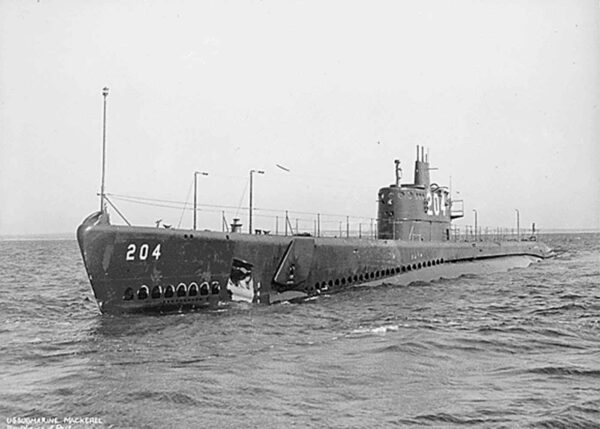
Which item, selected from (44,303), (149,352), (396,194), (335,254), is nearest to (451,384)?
(149,352)

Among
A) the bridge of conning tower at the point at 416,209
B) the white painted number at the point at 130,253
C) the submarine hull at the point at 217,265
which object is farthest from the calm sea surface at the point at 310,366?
the bridge of conning tower at the point at 416,209

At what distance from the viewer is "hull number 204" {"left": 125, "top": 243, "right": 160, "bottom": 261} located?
16172 mm

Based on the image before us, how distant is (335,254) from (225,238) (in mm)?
5587

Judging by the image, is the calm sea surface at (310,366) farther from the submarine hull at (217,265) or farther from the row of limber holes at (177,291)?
the submarine hull at (217,265)

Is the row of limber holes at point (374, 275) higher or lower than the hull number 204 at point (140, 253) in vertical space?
lower

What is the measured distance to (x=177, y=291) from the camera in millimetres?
17188

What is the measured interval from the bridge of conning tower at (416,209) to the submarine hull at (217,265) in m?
1.58

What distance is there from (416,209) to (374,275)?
230 inches

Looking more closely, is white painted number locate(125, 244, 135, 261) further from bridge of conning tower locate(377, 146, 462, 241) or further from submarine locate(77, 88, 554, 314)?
bridge of conning tower locate(377, 146, 462, 241)

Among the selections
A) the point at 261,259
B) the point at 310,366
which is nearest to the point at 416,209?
the point at 261,259

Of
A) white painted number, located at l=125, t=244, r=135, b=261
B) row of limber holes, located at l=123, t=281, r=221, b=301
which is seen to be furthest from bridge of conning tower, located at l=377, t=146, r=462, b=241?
white painted number, located at l=125, t=244, r=135, b=261

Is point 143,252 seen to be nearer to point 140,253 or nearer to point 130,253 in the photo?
point 140,253

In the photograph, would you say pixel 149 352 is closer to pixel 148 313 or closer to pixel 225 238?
pixel 148 313
